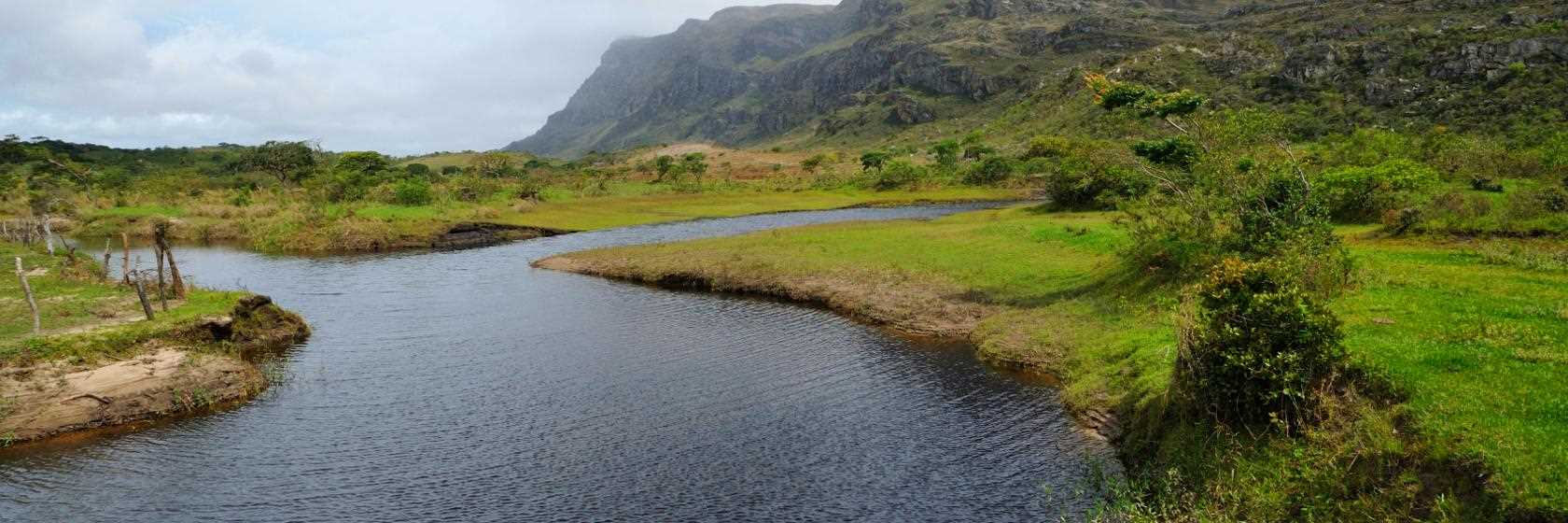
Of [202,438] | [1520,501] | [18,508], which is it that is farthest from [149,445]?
[1520,501]

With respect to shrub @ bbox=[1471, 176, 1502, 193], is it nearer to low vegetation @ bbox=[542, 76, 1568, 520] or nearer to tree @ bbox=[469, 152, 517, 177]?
low vegetation @ bbox=[542, 76, 1568, 520]

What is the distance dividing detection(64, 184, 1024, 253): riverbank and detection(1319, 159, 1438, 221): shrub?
57857 mm

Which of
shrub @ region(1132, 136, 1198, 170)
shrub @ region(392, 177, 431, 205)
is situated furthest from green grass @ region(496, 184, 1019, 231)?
shrub @ region(1132, 136, 1198, 170)

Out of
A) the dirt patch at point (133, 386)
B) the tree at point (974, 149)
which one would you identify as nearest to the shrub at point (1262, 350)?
the dirt patch at point (133, 386)

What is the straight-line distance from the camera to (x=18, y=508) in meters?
18.4

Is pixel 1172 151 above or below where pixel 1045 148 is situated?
below

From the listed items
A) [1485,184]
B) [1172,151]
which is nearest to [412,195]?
[1172,151]

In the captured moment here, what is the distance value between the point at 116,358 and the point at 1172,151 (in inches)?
1401

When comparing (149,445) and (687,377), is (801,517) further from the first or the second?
(149,445)

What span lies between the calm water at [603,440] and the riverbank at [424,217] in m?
41.4

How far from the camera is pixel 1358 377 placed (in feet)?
52.1

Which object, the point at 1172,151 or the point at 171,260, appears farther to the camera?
the point at 171,260

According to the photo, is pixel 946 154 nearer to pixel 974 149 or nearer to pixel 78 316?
pixel 974 149

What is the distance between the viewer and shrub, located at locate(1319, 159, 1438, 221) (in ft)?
120
